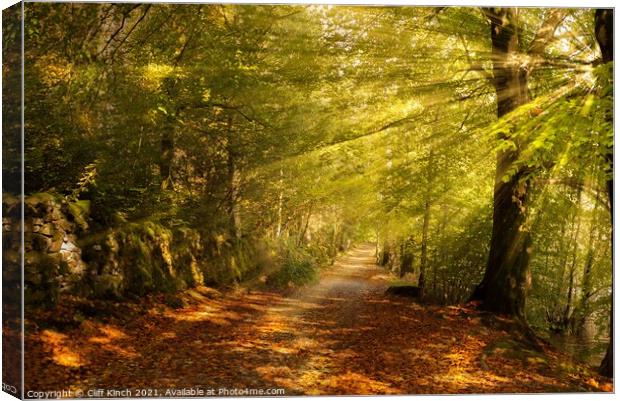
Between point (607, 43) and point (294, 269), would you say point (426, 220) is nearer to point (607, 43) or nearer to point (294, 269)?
point (294, 269)

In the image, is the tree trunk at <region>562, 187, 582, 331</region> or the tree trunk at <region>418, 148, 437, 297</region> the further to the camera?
the tree trunk at <region>418, 148, 437, 297</region>

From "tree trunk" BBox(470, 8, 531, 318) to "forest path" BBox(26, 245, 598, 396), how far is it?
64 cm

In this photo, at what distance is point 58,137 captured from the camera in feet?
16.4

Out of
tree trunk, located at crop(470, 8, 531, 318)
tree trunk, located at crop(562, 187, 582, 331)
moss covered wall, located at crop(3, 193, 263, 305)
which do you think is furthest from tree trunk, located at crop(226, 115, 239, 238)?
tree trunk, located at crop(562, 187, 582, 331)

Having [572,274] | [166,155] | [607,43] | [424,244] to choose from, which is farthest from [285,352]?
[607,43]

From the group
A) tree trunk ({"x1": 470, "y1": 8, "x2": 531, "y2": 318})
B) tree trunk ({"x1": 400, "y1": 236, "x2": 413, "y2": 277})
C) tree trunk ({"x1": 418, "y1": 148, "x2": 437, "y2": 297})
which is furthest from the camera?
tree trunk ({"x1": 400, "y1": 236, "x2": 413, "y2": 277})

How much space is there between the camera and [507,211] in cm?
617

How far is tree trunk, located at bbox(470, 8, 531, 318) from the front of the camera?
19.6 ft

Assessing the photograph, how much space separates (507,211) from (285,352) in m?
3.59

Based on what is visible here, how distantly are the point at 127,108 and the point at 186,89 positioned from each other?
732mm

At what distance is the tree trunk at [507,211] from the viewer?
5.98 meters

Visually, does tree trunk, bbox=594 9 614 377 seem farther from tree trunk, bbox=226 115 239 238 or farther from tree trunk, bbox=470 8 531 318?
tree trunk, bbox=226 115 239 238

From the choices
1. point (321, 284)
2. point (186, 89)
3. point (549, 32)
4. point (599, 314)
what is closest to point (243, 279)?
point (321, 284)

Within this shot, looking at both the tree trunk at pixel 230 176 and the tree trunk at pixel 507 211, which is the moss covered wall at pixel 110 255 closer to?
the tree trunk at pixel 230 176
